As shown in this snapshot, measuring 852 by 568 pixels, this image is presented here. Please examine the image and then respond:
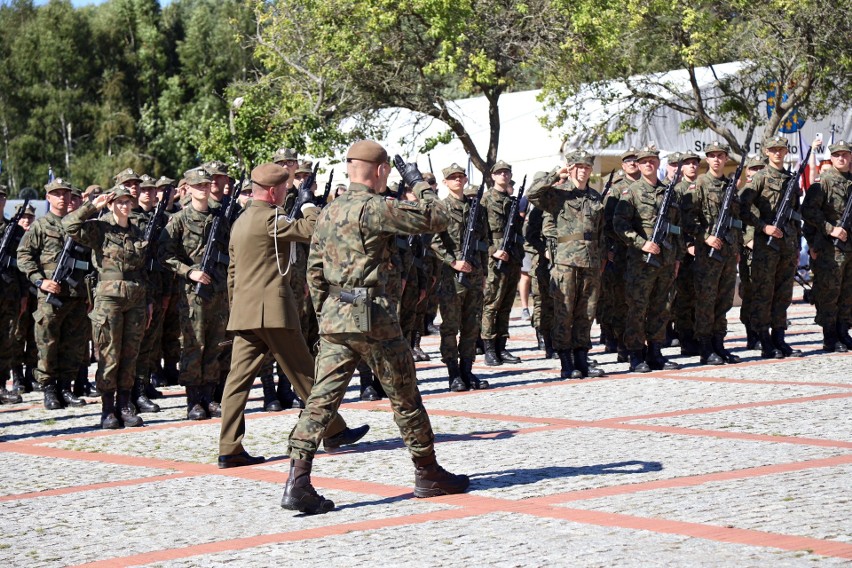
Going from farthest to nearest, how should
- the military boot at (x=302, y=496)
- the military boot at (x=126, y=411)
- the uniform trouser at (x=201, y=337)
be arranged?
the uniform trouser at (x=201, y=337) < the military boot at (x=126, y=411) < the military boot at (x=302, y=496)

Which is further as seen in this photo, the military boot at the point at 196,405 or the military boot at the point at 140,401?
the military boot at the point at 140,401

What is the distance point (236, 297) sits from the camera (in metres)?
9.12

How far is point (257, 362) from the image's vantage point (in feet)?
29.9

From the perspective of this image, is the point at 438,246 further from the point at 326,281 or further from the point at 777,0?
the point at 777,0

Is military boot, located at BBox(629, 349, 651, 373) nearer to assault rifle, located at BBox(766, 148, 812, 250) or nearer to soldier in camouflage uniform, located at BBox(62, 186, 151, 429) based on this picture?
assault rifle, located at BBox(766, 148, 812, 250)

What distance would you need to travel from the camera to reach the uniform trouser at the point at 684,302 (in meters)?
15.0

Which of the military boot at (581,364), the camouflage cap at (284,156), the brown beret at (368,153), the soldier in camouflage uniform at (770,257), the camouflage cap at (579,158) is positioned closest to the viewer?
the brown beret at (368,153)

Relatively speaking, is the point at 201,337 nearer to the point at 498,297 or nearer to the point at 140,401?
the point at 140,401

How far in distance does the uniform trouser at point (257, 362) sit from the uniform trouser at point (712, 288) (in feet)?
19.0

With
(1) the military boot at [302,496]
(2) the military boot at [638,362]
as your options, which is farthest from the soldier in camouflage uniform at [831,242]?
(1) the military boot at [302,496]

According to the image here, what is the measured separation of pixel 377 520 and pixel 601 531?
3.94 ft

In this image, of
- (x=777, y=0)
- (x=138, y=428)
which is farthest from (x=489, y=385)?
(x=777, y=0)

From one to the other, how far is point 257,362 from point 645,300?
5.47 m

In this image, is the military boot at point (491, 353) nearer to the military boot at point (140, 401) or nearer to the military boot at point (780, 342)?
the military boot at point (780, 342)
